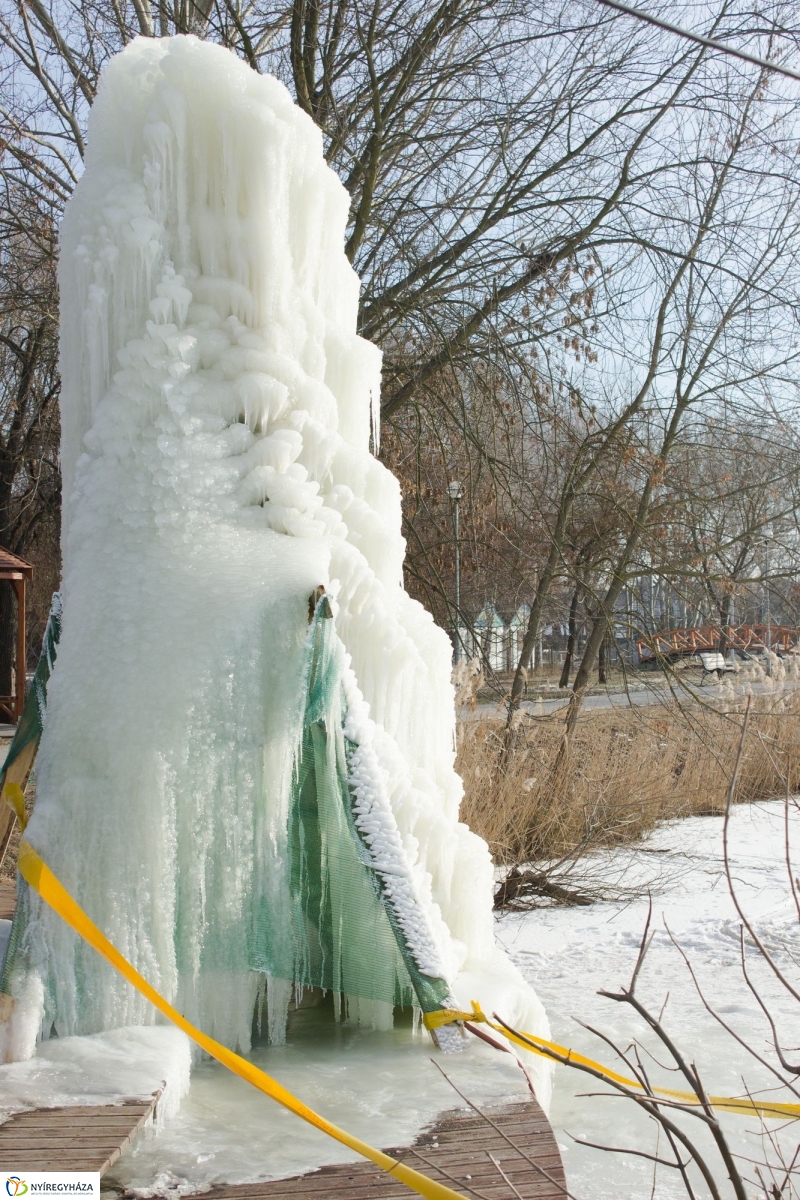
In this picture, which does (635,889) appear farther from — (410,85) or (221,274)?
(410,85)

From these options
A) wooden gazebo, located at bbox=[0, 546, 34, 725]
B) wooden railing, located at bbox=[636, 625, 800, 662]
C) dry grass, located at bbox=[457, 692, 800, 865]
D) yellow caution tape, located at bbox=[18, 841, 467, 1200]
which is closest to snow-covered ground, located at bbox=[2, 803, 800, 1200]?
yellow caution tape, located at bbox=[18, 841, 467, 1200]

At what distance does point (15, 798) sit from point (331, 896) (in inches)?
35.3

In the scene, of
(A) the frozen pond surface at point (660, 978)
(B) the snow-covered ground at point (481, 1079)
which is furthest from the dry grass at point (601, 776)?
(B) the snow-covered ground at point (481, 1079)

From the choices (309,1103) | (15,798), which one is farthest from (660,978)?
(15,798)

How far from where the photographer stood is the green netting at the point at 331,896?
8.43 ft

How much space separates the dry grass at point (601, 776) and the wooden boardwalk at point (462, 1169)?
129 inches

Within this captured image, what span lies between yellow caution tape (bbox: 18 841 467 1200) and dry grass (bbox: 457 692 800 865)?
11.6ft

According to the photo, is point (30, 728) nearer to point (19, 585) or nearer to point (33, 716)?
point (33, 716)

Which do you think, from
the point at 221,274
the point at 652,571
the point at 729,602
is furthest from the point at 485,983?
the point at 729,602

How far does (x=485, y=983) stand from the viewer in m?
2.79

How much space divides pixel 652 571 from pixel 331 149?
4227mm

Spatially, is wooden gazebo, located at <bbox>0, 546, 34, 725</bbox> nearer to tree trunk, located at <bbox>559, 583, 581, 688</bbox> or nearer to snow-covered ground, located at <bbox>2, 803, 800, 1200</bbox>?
tree trunk, located at <bbox>559, 583, 581, 688</bbox>

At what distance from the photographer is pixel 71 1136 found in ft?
6.33

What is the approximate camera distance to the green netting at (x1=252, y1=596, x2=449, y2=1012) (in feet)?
8.43
